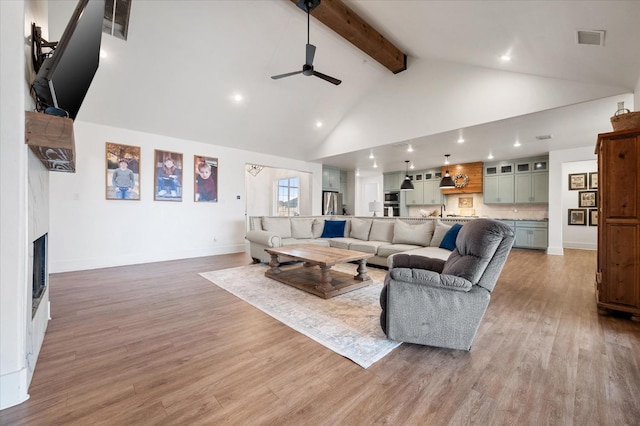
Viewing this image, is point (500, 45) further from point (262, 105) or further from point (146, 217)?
point (146, 217)

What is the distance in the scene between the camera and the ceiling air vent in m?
2.54

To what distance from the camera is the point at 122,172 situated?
505 cm

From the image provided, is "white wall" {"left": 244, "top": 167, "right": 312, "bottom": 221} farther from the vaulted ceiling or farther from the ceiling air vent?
the ceiling air vent

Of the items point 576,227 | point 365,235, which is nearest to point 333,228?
point 365,235

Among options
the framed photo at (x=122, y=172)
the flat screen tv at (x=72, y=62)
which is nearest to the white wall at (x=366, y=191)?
the framed photo at (x=122, y=172)

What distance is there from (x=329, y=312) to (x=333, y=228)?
3.13 meters

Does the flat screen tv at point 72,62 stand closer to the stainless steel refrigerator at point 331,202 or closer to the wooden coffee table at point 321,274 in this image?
the wooden coffee table at point 321,274

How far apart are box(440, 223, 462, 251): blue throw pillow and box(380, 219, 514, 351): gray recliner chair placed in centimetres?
208

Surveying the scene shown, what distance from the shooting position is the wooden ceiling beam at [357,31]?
3.65 meters

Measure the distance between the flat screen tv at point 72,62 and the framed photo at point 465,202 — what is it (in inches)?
361

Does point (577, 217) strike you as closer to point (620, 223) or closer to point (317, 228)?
point (620, 223)

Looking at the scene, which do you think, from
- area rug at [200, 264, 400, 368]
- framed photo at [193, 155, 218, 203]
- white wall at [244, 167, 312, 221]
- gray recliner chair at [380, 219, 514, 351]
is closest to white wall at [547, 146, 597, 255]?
area rug at [200, 264, 400, 368]

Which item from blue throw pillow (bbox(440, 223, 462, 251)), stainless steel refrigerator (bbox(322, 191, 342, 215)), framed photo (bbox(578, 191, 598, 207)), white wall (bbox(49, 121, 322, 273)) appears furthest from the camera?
stainless steel refrigerator (bbox(322, 191, 342, 215))

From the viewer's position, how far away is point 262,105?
5.71 metres
